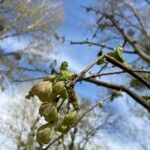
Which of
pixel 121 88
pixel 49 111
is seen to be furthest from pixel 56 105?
pixel 121 88

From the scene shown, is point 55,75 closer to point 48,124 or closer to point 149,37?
point 48,124

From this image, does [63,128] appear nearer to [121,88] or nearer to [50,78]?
[50,78]

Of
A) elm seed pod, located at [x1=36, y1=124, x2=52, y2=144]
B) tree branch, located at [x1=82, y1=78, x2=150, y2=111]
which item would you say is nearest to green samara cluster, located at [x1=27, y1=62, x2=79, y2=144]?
elm seed pod, located at [x1=36, y1=124, x2=52, y2=144]

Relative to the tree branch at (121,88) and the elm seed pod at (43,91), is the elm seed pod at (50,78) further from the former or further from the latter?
the tree branch at (121,88)

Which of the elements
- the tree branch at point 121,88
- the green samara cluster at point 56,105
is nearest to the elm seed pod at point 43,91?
the green samara cluster at point 56,105

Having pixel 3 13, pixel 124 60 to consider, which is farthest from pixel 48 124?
pixel 3 13

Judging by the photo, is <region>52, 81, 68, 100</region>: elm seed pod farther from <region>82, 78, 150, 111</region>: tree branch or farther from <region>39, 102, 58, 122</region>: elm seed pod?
<region>82, 78, 150, 111</region>: tree branch
